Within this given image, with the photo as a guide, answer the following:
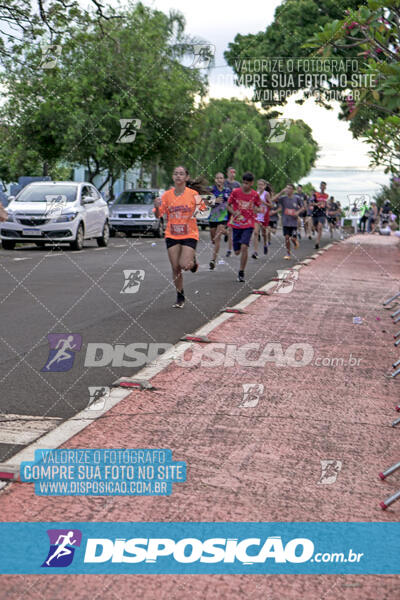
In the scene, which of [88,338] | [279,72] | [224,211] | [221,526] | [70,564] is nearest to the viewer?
[70,564]

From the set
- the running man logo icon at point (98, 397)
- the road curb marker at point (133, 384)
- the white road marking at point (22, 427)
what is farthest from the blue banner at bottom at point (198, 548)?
the road curb marker at point (133, 384)

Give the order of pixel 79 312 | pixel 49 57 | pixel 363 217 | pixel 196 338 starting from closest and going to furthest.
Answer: pixel 196 338, pixel 79 312, pixel 49 57, pixel 363 217

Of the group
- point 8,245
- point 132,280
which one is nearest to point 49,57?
point 8,245

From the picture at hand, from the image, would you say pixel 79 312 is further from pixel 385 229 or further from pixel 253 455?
pixel 385 229

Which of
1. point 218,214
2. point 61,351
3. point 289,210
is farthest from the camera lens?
point 289,210

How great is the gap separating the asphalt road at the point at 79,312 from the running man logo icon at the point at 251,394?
0.99 metres

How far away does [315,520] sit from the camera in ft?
12.9

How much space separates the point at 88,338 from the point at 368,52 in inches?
142

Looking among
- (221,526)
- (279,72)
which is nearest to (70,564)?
(221,526)

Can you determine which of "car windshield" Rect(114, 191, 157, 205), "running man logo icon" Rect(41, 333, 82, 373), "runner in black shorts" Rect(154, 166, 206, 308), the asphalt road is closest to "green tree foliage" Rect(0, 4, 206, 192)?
"car windshield" Rect(114, 191, 157, 205)

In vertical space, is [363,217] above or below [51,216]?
below

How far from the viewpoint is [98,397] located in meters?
6.16

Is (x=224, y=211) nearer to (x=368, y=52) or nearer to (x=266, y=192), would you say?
(x=266, y=192)

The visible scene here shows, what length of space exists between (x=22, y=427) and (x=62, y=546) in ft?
5.81
